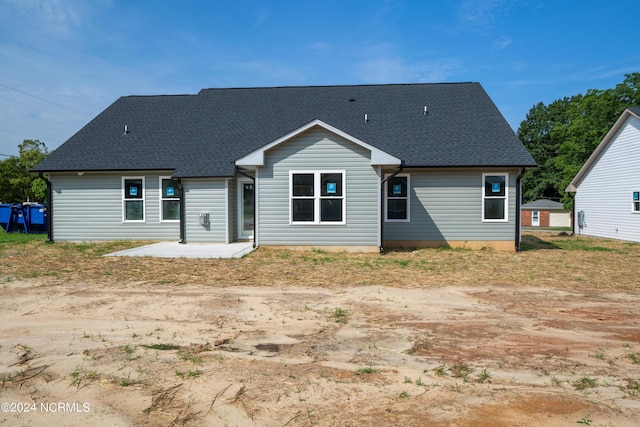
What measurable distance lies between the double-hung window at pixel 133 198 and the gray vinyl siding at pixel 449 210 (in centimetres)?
943

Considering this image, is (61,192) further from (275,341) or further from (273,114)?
(275,341)

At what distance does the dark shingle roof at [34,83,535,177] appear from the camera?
15.0 metres

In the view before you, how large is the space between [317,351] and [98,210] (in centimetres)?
1399

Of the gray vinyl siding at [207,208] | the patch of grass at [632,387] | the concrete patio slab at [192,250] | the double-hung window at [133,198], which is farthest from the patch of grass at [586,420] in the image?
the double-hung window at [133,198]

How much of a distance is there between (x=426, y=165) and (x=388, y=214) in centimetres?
225

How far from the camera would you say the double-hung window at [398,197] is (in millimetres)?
14852

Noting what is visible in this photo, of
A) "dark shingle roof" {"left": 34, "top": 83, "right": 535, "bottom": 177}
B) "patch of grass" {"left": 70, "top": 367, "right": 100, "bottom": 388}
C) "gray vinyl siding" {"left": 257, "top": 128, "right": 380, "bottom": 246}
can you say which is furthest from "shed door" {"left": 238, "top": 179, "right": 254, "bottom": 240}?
"patch of grass" {"left": 70, "top": 367, "right": 100, "bottom": 388}

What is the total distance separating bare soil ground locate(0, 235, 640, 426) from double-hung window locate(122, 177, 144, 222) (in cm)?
654

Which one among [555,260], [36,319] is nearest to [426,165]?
[555,260]

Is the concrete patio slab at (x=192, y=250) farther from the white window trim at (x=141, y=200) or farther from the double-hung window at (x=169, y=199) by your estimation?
the white window trim at (x=141, y=200)

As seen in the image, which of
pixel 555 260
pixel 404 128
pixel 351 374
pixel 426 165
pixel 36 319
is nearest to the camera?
pixel 351 374

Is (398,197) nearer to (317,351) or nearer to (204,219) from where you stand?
(204,219)

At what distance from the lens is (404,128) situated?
656 inches

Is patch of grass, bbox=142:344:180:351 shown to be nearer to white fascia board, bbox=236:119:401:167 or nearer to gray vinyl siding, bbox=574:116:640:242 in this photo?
white fascia board, bbox=236:119:401:167
